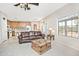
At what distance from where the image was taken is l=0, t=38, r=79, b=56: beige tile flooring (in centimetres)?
324

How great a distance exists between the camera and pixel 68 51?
3414 mm

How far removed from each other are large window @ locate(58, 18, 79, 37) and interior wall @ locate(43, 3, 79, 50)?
173 millimetres

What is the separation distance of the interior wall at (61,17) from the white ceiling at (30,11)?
223mm

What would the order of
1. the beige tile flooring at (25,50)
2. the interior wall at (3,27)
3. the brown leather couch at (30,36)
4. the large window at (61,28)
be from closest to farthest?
the beige tile flooring at (25,50) < the brown leather couch at (30,36) < the interior wall at (3,27) < the large window at (61,28)

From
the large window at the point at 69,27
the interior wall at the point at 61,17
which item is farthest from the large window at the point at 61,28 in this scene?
the interior wall at the point at 61,17

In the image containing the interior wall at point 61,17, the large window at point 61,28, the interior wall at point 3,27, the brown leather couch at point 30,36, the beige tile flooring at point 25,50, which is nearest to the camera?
the beige tile flooring at point 25,50

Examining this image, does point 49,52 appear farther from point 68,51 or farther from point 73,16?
point 73,16

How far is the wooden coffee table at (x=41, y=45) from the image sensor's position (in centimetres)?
331

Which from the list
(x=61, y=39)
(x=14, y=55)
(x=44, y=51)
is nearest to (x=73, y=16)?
(x=61, y=39)

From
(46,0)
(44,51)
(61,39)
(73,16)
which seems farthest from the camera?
(61,39)

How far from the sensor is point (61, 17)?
4.09m

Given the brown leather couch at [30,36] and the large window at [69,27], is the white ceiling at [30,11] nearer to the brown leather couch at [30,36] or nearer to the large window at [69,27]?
the brown leather couch at [30,36]

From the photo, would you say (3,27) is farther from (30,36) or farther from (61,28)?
(61,28)

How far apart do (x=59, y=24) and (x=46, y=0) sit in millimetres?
1362
